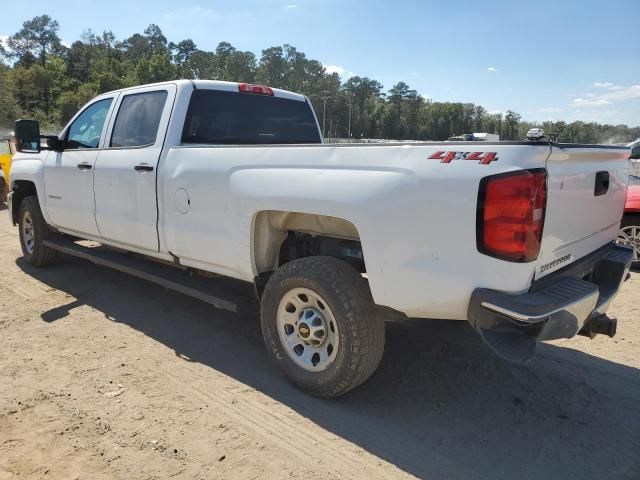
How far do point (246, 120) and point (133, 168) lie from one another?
1120 mm

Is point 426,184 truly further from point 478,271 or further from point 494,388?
point 494,388

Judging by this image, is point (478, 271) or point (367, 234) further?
point (367, 234)

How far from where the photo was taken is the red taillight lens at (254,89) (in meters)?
4.64

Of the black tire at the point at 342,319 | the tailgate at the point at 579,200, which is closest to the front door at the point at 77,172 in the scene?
the black tire at the point at 342,319

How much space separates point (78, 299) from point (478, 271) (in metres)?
4.33

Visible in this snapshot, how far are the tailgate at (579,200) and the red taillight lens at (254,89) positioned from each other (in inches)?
119

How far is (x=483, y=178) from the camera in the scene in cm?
233

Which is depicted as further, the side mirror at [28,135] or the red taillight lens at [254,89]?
the side mirror at [28,135]

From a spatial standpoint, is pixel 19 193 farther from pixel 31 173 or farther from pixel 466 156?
pixel 466 156

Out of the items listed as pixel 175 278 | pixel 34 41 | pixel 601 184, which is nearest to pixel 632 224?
pixel 601 184

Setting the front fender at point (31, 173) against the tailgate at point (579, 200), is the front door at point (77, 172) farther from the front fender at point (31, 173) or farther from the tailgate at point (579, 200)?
the tailgate at point (579, 200)

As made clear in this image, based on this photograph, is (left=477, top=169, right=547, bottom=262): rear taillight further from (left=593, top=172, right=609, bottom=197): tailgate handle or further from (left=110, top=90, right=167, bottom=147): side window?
(left=110, top=90, right=167, bottom=147): side window

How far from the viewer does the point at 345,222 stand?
3.15m

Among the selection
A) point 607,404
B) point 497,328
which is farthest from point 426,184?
point 607,404
